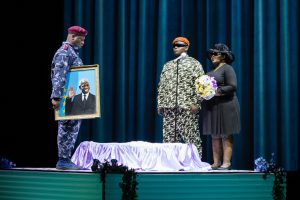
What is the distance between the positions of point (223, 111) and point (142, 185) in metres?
1.50

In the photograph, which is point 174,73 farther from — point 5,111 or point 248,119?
point 5,111

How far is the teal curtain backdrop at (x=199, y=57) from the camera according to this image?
24.0 feet

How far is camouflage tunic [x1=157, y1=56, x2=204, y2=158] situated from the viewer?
257 inches

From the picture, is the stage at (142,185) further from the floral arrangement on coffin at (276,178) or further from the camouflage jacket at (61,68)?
the camouflage jacket at (61,68)

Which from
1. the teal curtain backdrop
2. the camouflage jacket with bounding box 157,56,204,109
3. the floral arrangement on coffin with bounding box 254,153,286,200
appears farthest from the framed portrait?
the teal curtain backdrop

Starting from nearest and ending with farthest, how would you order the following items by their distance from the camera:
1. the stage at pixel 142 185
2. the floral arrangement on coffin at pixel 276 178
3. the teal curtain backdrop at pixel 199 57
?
1. the stage at pixel 142 185
2. the floral arrangement on coffin at pixel 276 178
3. the teal curtain backdrop at pixel 199 57

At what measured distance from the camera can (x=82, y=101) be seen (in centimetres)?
600

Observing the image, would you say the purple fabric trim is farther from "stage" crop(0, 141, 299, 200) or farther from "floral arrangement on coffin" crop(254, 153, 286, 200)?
"floral arrangement on coffin" crop(254, 153, 286, 200)

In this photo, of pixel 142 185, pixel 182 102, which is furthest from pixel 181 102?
pixel 142 185

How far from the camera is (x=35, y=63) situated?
7918 mm

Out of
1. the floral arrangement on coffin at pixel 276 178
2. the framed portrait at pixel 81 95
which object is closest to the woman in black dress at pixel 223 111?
the floral arrangement on coffin at pixel 276 178

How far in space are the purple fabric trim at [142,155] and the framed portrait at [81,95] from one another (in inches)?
17.3

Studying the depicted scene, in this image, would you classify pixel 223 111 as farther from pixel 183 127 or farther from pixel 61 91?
pixel 61 91

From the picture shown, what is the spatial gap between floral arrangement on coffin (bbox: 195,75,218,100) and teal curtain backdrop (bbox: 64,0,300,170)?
1243 mm
